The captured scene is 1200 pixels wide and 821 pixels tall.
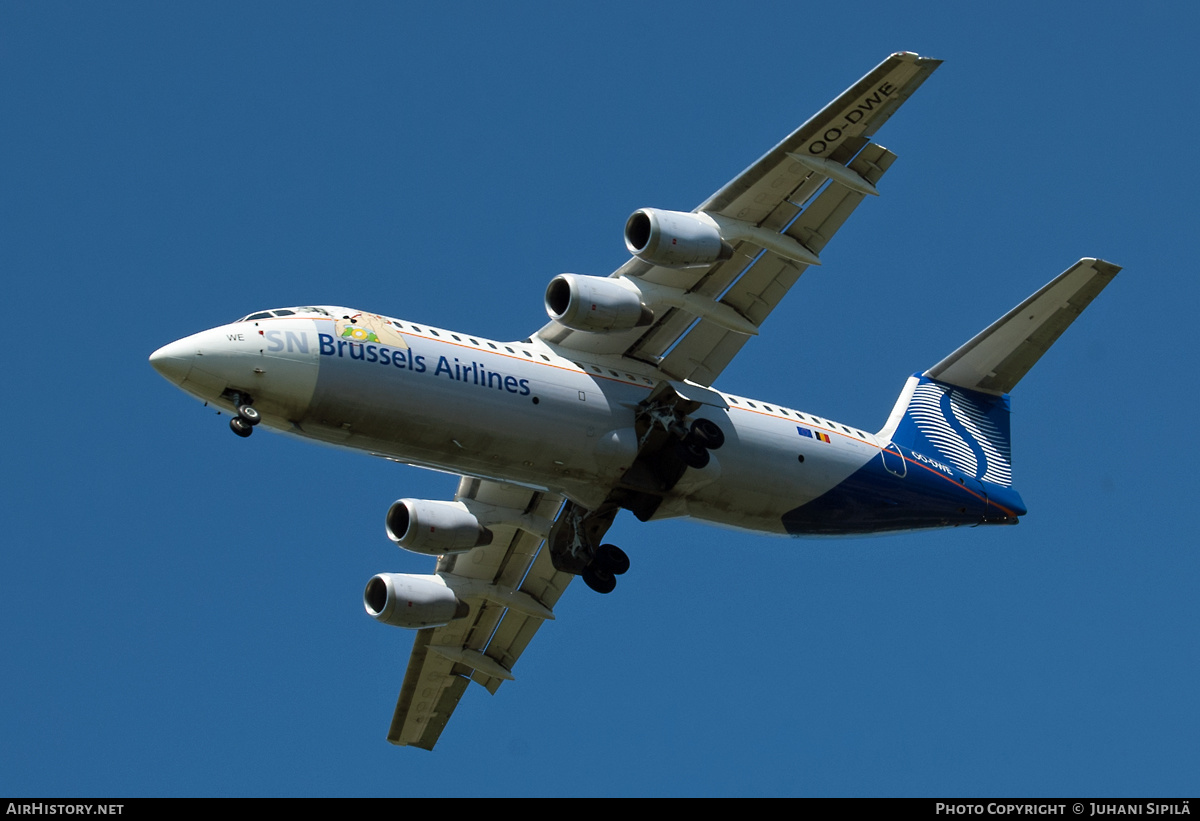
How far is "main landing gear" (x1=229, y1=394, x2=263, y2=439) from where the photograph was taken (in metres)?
20.5

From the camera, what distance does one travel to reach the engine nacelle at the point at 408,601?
26438mm

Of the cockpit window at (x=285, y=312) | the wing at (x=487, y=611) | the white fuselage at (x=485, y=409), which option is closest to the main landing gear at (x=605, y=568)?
the white fuselage at (x=485, y=409)

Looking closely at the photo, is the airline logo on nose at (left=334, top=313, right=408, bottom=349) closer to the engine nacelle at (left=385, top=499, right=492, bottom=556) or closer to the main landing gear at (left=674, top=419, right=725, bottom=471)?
the engine nacelle at (left=385, top=499, right=492, bottom=556)

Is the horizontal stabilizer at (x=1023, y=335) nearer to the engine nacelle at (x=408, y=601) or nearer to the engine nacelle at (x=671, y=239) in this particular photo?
the engine nacelle at (x=671, y=239)

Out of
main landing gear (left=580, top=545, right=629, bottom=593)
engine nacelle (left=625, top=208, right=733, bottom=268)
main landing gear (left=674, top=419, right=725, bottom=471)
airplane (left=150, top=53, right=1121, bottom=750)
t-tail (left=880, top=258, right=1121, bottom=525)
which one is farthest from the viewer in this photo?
t-tail (left=880, top=258, right=1121, bottom=525)

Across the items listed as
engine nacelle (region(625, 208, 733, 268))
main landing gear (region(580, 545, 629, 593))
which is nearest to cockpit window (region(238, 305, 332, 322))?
engine nacelle (region(625, 208, 733, 268))

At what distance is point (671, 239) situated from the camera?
21594 millimetres

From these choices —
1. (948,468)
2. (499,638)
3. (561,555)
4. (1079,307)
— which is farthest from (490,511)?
(1079,307)

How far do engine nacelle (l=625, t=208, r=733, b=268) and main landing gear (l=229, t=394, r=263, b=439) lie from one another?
5.60 meters

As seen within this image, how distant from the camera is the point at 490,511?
85.4 feet

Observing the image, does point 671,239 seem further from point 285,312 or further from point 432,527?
point 432,527

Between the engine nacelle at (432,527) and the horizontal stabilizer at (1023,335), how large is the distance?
8832mm
